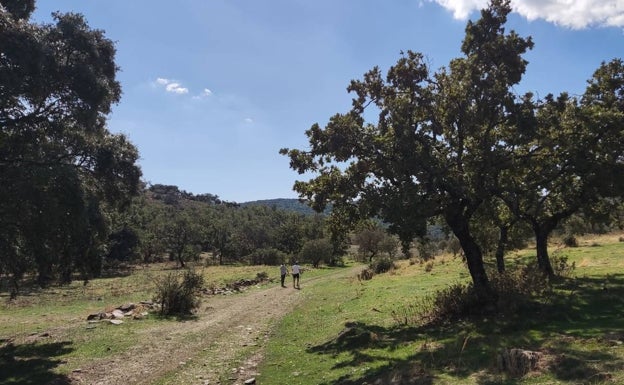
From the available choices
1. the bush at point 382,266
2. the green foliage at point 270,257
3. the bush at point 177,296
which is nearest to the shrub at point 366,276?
the bush at point 382,266

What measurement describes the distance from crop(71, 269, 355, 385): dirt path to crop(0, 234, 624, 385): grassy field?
0.58 m

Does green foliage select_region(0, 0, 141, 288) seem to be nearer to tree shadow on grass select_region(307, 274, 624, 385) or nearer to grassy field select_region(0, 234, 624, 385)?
grassy field select_region(0, 234, 624, 385)

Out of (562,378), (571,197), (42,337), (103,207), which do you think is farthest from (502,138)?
(42,337)

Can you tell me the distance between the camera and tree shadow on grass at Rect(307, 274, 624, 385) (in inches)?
362

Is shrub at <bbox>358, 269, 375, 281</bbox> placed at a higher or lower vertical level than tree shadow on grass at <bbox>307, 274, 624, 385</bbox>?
lower

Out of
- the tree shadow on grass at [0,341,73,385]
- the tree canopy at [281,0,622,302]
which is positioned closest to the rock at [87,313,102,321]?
the tree shadow on grass at [0,341,73,385]

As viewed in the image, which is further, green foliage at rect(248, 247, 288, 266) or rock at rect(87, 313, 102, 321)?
green foliage at rect(248, 247, 288, 266)

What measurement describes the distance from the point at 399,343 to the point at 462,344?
2275 millimetres

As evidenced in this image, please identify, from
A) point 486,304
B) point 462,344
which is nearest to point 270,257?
point 486,304

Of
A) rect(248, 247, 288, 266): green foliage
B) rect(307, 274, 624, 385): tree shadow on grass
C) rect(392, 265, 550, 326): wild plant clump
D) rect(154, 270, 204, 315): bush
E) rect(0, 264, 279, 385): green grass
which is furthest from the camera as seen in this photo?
rect(248, 247, 288, 266): green foliage

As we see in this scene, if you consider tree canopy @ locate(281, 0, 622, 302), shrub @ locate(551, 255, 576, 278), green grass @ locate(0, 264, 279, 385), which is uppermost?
tree canopy @ locate(281, 0, 622, 302)

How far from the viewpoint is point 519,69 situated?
16.5m

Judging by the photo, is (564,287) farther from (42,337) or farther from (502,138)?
(42,337)

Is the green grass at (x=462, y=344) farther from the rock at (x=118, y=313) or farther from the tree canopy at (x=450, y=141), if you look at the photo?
the rock at (x=118, y=313)
